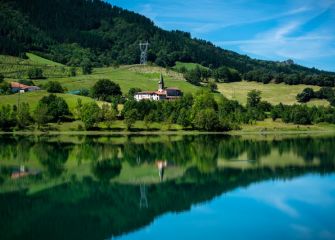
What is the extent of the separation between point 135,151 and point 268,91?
302 ft

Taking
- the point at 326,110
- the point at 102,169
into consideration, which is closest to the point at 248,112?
the point at 326,110

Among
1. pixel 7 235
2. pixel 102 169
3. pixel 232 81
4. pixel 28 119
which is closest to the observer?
pixel 7 235

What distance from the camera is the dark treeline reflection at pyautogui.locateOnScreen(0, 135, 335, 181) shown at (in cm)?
5422

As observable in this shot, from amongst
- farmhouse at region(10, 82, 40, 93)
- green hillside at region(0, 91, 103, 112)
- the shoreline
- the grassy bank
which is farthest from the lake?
farmhouse at region(10, 82, 40, 93)

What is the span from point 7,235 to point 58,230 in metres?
2.79

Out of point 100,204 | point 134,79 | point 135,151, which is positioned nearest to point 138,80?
point 134,79

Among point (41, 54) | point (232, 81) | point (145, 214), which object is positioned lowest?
point (145, 214)

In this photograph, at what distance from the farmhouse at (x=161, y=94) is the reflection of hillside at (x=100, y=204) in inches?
3109

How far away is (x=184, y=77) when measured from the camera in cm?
15450

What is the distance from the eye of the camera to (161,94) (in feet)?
420

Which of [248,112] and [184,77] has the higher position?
[184,77]

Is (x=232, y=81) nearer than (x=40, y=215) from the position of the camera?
No

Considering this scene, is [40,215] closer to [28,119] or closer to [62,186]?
[62,186]

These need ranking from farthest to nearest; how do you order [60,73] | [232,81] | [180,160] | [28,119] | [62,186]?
1. [232,81]
2. [60,73]
3. [28,119]
4. [180,160]
5. [62,186]
